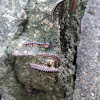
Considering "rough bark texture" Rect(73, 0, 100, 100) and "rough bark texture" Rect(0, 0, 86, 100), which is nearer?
"rough bark texture" Rect(0, 0, 86, 100)

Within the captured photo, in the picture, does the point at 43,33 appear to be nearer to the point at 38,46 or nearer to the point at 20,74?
the point at 38,46

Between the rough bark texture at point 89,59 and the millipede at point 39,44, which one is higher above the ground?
the millipede at point 39,44

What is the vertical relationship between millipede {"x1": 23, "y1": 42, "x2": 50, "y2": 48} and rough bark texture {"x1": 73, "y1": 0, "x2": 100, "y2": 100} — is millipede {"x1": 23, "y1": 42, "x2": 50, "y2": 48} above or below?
above

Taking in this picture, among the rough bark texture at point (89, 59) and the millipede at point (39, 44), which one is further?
the rough bark texture at point (89, 59)

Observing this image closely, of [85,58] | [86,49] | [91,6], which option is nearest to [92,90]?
[85,58]

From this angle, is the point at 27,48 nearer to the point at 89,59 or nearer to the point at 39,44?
the point at 39,44

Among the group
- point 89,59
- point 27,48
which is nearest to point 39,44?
point 27,48

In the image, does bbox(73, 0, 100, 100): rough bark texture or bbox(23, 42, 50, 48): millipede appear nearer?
bbox(23, 42, 50, 48): millipede

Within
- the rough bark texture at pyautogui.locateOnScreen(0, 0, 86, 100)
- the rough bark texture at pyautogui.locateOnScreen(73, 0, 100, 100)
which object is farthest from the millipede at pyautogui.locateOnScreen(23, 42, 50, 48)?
the rough bark texture at pyautogui.locateOnScreen(73, 0, 100, 100)

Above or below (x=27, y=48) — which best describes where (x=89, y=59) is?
below

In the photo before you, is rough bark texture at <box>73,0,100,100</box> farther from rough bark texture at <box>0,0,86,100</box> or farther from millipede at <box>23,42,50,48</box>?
millipede at <box>23,42,50,48</box>

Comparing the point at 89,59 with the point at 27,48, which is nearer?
the point at 27,48

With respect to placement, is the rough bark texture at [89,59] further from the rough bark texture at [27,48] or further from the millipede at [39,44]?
the millipede at [39,44]

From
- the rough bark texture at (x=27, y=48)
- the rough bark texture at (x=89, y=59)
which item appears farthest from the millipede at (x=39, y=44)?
the rough bark texture at (x=89, y=59)
